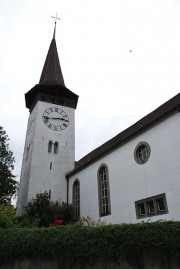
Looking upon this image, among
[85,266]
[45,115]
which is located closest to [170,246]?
[85,266]

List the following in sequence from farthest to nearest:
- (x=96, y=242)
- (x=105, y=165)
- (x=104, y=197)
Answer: (x=105, y=165), (x=104, y=197), (x=96, y=242)

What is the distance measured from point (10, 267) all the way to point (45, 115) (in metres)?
17.5

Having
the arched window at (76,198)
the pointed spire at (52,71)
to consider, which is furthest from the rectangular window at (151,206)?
the pointed spire at (52,71)

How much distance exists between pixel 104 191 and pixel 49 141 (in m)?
9.34

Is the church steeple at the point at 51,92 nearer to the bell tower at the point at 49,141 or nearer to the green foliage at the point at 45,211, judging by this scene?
the bell tower at the point at 49,141

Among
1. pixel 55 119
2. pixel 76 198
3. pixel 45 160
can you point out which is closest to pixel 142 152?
pixel 76 198

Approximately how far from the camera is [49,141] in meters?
24.3

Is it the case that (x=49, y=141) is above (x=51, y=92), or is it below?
below

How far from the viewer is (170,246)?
6.70 meters

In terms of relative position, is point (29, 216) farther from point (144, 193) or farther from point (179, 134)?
point (179, 134)

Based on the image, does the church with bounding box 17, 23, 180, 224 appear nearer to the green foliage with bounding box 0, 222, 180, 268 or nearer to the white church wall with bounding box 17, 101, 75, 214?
the white church wall with bounding box 17, 101, 75, 214

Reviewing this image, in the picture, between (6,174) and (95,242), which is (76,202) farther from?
(95,242)

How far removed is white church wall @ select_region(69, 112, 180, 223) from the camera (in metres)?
12.1

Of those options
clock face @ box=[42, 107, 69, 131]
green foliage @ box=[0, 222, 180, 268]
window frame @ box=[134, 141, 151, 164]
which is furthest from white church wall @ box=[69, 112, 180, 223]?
clock face @ box=[42, 107, 69, 131]
